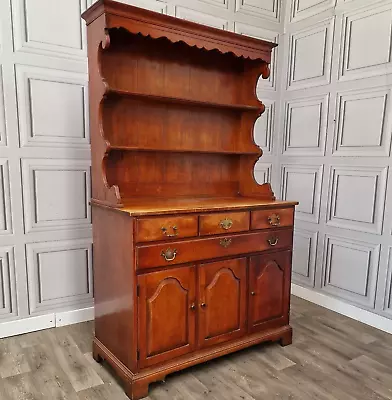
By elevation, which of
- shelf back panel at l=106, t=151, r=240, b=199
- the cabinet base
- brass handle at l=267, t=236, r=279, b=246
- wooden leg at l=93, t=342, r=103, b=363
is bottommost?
wooden leg at l=93, t=342, r=103, b=363

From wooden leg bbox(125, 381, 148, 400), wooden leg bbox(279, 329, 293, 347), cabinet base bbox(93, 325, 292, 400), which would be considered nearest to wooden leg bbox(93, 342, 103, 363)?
cabinet base bbox(93, 325, 292, 400)

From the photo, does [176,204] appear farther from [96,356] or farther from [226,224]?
[96,356]

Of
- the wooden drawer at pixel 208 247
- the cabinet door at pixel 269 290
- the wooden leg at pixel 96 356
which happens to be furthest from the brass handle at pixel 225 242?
the wooden leg at pixel 96 356

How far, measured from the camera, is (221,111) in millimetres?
2516

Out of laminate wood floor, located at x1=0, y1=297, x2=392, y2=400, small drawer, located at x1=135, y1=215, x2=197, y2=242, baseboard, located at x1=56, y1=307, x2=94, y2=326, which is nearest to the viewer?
small drawer, located at x1=135, y1=215, x2=197, y2=242

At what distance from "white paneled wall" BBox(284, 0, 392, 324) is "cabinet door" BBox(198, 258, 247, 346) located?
3.77 feet

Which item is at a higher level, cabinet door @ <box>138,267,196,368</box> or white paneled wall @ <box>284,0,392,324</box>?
white paneled wall @ <box>284,0,392,324</box>

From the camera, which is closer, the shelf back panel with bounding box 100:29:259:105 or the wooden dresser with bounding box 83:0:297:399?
the wooden dresser with bounding box 83:0:297:399

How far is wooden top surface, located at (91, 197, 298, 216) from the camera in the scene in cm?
178

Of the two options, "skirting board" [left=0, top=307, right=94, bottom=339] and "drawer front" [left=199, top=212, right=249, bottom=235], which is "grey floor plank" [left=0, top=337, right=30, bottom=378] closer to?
"skirting board" [left=0, top=307, right=94, bottom=339]

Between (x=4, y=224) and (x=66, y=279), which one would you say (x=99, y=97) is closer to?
(x=4, y=224)

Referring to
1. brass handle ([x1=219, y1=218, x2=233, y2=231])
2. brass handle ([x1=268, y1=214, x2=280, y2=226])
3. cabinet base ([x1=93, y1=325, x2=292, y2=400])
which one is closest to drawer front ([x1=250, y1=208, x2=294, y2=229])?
brass handle ([x1=268, y1=214, x2=280, y2=226])

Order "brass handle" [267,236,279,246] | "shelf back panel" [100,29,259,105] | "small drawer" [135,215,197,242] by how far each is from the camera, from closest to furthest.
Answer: "small drawer" [135,215,197,242]
"shelf back panel" [100,29,259,105]
"brass handle" [267,236,279,246]

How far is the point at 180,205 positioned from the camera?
201cm
